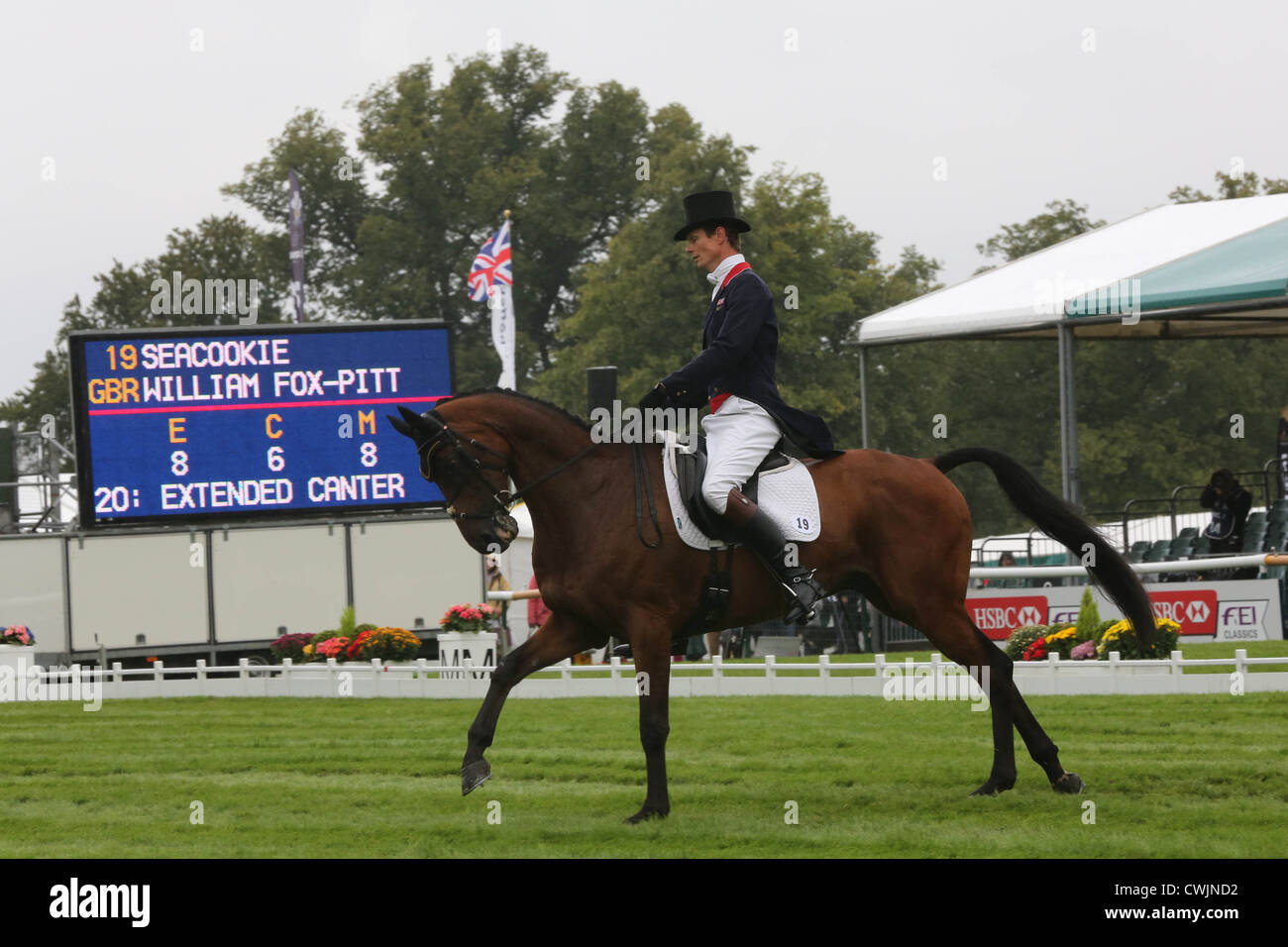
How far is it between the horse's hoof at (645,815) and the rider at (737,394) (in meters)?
1.23

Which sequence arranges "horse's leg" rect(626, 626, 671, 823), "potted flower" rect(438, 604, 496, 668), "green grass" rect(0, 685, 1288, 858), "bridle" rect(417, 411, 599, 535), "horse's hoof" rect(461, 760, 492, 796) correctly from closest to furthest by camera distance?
"green grass" rect(0, 685, 1288, 858) < "horse's hoof" rect(461, 760, 492, 796) < "horse's leg" rect(626, 626, 671, 823) < "bridle" rect(417, 411, 599, 535) < "potted flower" rect(438, 604, 496, 668)

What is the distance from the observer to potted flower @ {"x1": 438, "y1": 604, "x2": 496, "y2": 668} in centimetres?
1970

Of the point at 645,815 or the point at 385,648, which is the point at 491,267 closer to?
the point at 385,648

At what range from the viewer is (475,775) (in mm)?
8289

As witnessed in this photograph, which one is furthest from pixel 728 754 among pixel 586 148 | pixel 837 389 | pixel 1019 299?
pixel 586 148

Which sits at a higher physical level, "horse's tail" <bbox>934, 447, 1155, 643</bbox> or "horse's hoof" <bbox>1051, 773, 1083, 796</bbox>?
"horse's tail" <bbox>934, 447, 1155, 643</bbox>

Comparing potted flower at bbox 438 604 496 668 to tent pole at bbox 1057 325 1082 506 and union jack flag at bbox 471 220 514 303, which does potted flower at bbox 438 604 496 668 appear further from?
union jack flag at bbox 471 220 514 303

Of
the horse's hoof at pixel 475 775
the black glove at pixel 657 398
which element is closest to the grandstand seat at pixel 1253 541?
the black glove at pixel 657 398

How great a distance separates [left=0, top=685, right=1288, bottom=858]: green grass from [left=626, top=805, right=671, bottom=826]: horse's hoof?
0.28 feet

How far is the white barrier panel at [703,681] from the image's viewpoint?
45.8 ft

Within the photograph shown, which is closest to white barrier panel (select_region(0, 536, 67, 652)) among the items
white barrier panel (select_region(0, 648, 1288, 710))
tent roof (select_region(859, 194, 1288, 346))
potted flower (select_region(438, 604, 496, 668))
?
Result: white barrier panel (select_region(0, 648, 1288, 710))

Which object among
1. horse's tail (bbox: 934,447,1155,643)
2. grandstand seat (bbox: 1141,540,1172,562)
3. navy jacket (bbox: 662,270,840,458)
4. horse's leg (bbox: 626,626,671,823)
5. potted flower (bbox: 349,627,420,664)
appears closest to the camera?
horse's leg (bbox: 626,626,671,823)

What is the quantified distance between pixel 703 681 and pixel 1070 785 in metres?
7.74

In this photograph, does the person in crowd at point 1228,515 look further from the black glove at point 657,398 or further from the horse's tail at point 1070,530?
the black glove at point 657,398
